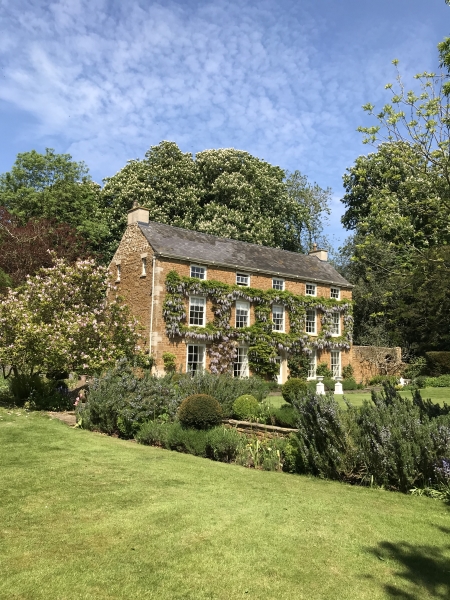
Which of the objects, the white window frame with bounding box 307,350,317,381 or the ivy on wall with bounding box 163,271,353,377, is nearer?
the ivy on wall with bounding box 163,271,353,377

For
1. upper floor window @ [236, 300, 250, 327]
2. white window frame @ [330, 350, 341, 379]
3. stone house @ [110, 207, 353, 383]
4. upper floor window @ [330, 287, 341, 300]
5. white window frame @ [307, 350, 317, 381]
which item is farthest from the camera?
upper floor window @ [330, 287, 341, 300]

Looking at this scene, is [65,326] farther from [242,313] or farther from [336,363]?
[336,363]

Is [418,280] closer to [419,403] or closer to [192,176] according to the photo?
[419,403]

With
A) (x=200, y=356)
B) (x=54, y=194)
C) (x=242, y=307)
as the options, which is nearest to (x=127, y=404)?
(x=200, y=356)

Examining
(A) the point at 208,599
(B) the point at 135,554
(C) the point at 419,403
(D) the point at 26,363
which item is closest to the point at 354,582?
(A) the point at 208,599

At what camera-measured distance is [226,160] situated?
40031 millimetres

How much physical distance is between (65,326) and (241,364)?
12.8 metres

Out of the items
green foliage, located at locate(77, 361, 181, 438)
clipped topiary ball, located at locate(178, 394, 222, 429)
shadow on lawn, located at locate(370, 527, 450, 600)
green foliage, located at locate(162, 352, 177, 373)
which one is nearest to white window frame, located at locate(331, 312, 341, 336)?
green foliage, located at locate(162, 352, 177, 373)

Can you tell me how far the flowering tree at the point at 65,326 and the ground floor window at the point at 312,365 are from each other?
14042mm

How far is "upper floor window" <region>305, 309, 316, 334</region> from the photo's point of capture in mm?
30781

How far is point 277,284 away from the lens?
96.4 ft

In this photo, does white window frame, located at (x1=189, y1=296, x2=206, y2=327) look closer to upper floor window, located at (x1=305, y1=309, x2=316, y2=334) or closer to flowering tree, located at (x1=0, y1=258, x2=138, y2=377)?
flowering tree, located at (x1=0, y1=258, x2=138, y2=377)

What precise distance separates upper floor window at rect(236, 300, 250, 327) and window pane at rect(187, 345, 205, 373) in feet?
9.82

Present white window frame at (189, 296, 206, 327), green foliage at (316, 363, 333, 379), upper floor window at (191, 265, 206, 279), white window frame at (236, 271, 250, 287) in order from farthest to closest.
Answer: green foliage at (316, 363, 333, 379), white window frame at (236, 271, 250, 287), upper floor window at (191, 265, 206, 279), white window frame at (189, 296, 206, 327)
